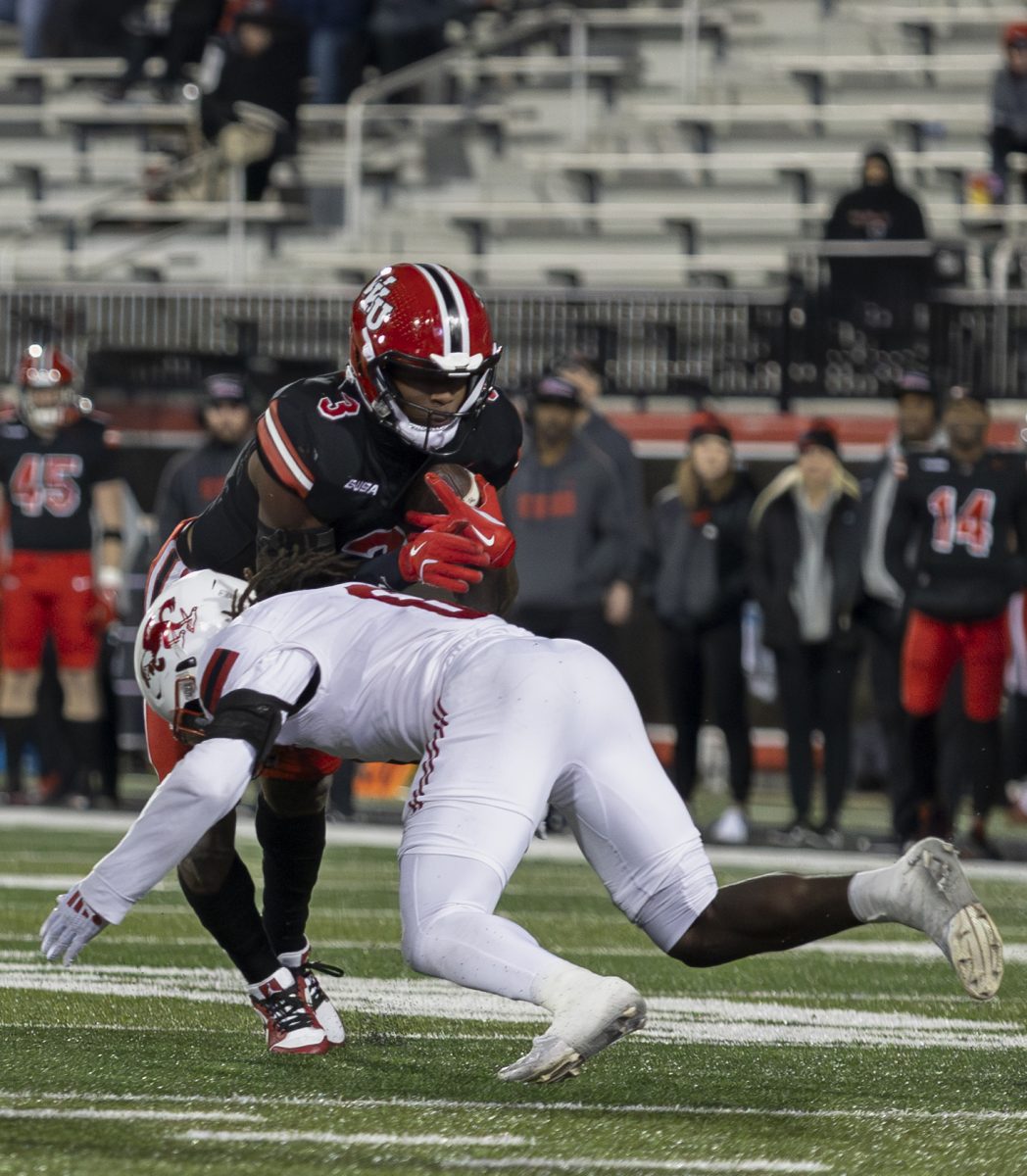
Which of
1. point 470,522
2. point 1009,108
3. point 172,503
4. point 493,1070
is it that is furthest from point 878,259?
point 493,1070

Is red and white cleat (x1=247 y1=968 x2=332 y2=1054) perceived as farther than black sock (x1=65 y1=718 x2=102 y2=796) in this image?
No

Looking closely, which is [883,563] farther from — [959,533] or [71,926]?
[71,926]

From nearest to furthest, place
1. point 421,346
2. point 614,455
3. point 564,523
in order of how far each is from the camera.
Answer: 1. point 421,346
2. point 564,523
3. point 614,455

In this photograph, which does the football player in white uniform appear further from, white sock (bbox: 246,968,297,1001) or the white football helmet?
white sock (bbox: 246,968,297,1001)

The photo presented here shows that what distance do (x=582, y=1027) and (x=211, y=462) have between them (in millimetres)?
7120

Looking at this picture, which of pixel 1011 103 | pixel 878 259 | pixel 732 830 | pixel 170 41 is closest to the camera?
pixel 732 830

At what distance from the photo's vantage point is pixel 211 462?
1022cm

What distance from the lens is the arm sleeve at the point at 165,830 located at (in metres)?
3.58

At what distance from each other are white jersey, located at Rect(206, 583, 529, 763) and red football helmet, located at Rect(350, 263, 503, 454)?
21.6 inches

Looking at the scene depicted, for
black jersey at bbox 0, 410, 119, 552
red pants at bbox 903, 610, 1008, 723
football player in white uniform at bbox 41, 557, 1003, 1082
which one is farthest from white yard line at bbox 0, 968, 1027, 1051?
black jersey at bbox 0, 410, 119, 552

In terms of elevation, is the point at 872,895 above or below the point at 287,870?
above

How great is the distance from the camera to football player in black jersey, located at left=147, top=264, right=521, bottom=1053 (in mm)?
4305

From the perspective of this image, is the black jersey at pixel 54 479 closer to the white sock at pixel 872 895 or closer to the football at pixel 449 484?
the football at pixel 449 484

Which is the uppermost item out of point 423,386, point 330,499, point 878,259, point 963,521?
point 878,259
